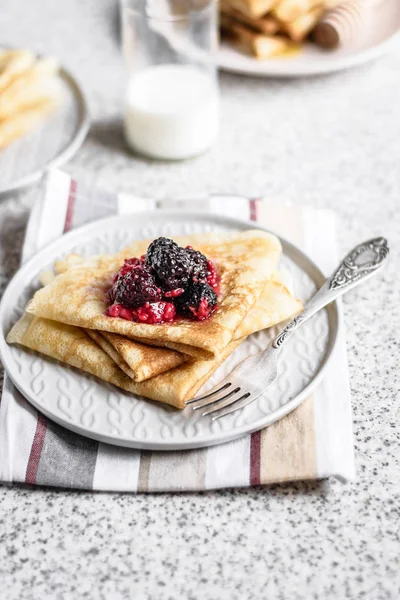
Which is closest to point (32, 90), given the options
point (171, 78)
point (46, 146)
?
point (46, 146)

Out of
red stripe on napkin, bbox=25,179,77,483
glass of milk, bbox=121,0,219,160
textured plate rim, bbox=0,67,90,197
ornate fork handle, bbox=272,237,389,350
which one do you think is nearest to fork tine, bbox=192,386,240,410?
ornate fork handle, bbox=272,237,389,350

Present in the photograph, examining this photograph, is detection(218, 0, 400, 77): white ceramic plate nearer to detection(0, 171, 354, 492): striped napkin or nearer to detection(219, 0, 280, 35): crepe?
detection(219, 0, 280, 35): crepe

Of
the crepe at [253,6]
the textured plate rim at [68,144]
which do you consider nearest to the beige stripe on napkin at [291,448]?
the textured plate rim at [68,144]

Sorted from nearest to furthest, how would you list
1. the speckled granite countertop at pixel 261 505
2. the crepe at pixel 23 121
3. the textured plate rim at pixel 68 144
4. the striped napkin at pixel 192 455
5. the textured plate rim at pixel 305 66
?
the speckled granite countertop at pixel 261 505, the striped napkin at pixel 192 455, the textured plate rim at pixel 68 144, the crepe at pixel 23 121, the textured plate rim at pixel 305 66

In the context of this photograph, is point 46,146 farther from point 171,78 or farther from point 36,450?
point 36,450

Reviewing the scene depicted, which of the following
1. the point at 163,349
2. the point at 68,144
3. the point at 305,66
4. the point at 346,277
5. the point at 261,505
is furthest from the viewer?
the point at 305,66

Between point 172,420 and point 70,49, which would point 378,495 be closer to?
point 172,420

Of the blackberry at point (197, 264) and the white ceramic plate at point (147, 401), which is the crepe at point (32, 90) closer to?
the white ceramic plate at point (147, 401)

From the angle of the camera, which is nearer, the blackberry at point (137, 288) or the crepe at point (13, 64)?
the blackberry at point (137, 288)
